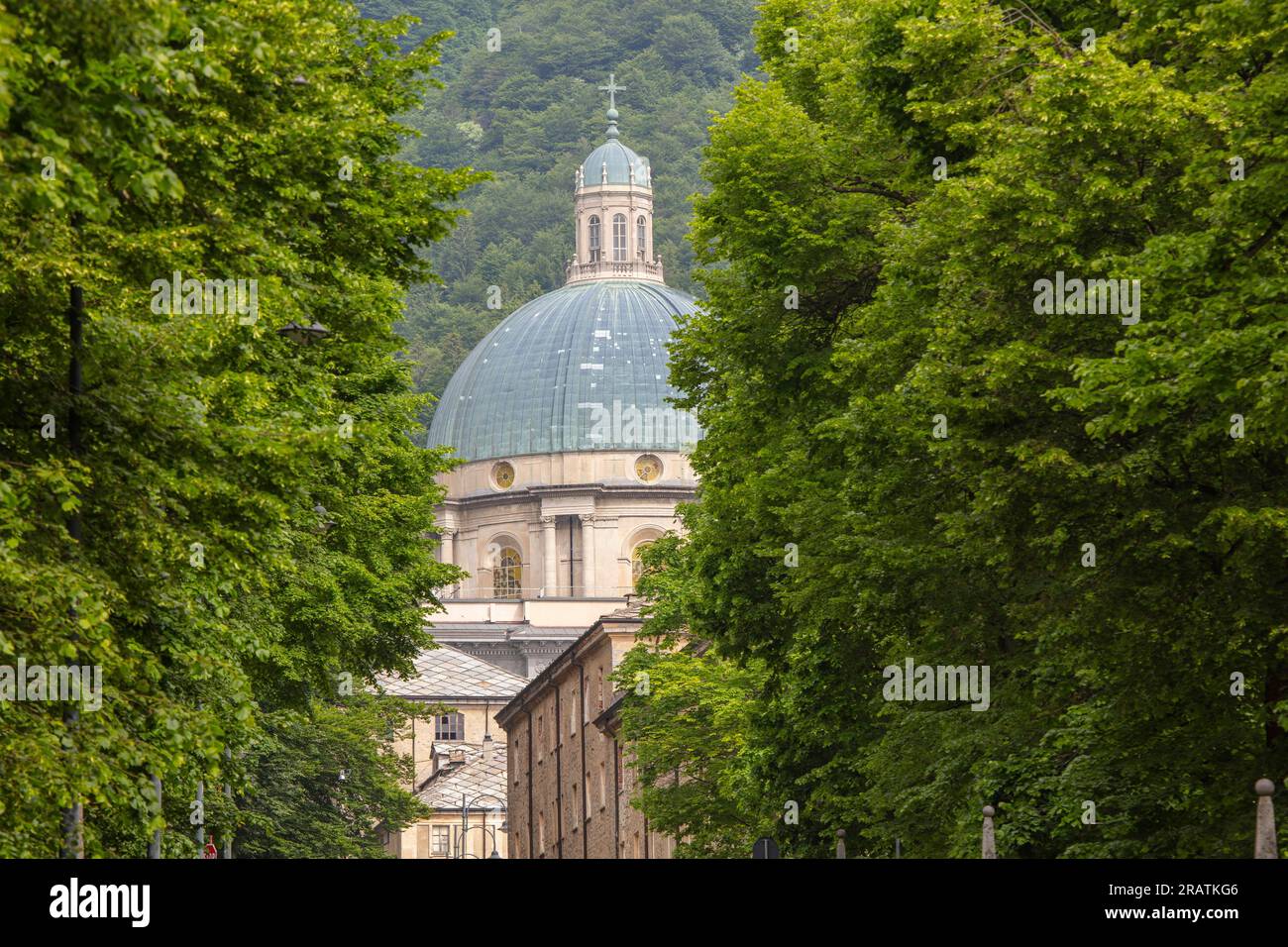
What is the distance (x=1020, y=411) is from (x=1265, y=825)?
685cm

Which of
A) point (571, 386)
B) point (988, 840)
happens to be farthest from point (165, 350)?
point (571, 386)

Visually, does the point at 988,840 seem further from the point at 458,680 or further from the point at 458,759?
the point at 458,680

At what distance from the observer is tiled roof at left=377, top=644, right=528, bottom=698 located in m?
158

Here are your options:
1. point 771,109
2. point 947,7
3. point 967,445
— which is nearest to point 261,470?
point 967,445

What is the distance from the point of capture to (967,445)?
2942cm

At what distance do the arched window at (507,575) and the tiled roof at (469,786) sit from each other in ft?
118

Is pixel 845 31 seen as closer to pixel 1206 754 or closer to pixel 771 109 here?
pixel 771 109

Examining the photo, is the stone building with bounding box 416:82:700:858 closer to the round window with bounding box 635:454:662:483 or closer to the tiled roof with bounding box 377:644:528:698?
the round window with bounding box 635:454:662:483

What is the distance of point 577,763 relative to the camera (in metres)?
98.4

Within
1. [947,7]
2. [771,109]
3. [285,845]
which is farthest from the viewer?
[285,845]

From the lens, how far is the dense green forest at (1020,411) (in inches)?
1064

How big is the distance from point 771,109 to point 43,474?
20.7m

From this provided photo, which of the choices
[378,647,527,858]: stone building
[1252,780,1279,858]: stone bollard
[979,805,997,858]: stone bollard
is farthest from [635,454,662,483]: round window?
[1252,780,1279,858]: stone bollard

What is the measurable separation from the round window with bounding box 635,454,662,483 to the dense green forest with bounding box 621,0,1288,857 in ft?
→ 421
